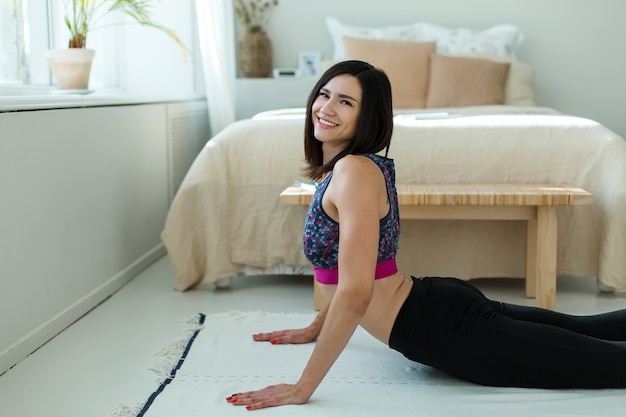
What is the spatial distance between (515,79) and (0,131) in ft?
10.3

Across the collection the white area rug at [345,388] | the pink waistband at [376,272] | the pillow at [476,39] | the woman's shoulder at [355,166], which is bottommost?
the white area rug at [345,388]

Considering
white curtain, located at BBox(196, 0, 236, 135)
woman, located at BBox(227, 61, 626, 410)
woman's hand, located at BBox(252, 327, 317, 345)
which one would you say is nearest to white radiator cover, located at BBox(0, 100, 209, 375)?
white curtain, located at BBox(196, 0, 236, 135)

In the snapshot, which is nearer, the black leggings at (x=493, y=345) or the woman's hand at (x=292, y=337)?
the black leggings at (x=493, y=345)

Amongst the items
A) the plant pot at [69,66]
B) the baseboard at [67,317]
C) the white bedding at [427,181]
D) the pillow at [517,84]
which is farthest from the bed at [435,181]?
the pillow at [517,84]

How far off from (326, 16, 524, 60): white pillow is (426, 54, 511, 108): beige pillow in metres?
0.27

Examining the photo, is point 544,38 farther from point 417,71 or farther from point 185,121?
point 185,121

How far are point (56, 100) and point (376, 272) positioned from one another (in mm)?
1264

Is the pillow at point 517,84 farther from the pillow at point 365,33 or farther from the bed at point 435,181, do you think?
the bed at point 435,181

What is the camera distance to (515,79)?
15.3ft

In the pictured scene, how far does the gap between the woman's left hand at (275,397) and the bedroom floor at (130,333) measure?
32 centimetres

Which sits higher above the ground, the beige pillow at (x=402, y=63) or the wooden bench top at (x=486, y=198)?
the beige pillow at (x=402, y=63)

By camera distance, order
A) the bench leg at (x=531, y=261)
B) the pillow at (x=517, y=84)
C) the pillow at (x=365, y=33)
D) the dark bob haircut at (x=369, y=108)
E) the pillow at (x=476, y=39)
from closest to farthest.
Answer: the dark bob haircut at (x=369, y=108) → the bench leg at (x=531, y=261) → the pillow at (x=517, y=84) → the pillow at (x=476, y=39) → the pillow at (x=365, y=33)

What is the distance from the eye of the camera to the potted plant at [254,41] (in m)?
5.18

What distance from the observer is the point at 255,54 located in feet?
17.0
